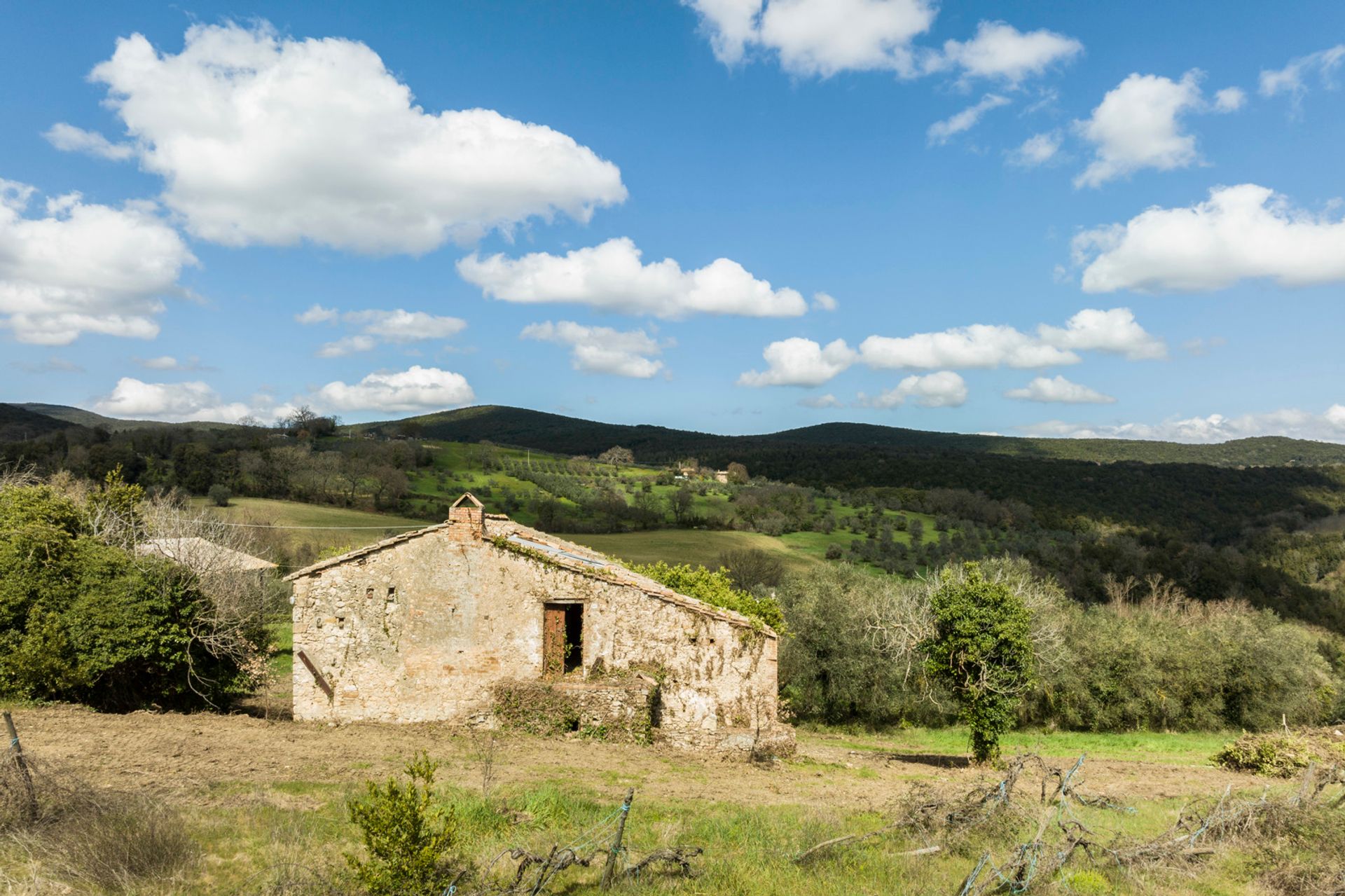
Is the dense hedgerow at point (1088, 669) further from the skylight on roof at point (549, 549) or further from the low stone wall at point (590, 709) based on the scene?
the skylight on roof at point (549, 549)

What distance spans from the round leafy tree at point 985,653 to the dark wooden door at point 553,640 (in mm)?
10873

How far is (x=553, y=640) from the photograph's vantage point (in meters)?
18.3

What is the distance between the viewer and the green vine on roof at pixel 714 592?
24.7 m

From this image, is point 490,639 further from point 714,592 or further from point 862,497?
point 862,497

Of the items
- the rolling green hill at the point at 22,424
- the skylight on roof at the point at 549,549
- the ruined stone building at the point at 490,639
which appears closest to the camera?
the ruined stone building at the point at 490,639

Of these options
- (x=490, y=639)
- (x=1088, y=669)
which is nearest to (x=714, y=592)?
(x=490, y=639)

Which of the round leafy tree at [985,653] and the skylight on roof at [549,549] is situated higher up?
the skylight on roof at [549,549]

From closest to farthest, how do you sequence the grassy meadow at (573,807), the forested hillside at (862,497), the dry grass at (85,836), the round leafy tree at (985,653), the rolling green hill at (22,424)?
the dry grass at (85,836) < the grassy meadow at (573,807) < the round leafy tree at (985,653) < the forested hillside at (862,497) < the rolling green hill at (22,424)

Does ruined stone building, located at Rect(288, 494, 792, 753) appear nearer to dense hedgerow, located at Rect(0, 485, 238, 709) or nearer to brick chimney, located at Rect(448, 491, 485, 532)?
brick chimney, located at Rect(448, 491, 485, 532)

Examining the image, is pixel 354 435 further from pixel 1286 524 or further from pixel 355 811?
pixel 1286 524

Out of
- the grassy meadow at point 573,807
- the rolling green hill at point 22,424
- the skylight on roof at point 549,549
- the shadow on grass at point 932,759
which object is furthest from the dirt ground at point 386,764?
the rolling green hill at point 22,424

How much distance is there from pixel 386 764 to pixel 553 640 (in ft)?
16.2

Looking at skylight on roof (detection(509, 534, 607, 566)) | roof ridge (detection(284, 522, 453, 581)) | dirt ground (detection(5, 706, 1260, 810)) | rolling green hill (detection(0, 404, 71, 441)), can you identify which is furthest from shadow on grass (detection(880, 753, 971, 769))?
rolling green hill (detection(0, 404, 71, 441))

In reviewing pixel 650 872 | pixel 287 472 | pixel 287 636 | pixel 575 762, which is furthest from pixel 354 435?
pixel 650 872
